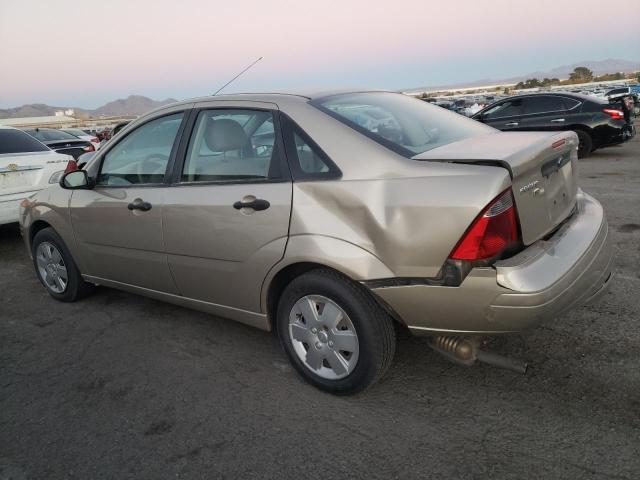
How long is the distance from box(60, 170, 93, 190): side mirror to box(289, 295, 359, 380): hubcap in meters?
2.05

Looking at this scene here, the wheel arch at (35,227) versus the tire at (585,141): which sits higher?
the wheel arch at (35,227)

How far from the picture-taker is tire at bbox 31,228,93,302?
4.39 m

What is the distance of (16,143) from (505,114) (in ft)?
32.0

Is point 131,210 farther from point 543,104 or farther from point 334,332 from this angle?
point 543,104

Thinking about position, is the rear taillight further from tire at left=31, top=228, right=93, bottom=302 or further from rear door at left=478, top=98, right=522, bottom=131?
tire at left=31, top=228, right=93, bottom=302

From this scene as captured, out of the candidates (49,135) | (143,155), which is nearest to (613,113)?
(143,155)

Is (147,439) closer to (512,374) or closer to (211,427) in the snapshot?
(211,427)

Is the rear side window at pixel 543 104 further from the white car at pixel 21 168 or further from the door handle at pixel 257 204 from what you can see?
the door handle at pixel 257 204

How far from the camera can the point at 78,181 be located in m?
3.93

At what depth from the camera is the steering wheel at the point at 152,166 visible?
137 inches

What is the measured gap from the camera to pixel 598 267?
272 centimetres

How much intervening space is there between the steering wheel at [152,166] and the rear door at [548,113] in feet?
32.0

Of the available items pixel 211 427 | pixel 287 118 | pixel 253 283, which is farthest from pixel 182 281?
pixel 287 118

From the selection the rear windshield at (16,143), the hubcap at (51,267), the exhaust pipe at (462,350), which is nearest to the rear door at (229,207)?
the exhaust pipe at (462,350)
